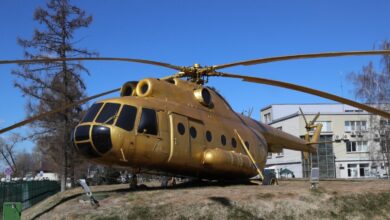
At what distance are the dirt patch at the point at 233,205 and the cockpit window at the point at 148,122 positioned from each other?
1.73 metres

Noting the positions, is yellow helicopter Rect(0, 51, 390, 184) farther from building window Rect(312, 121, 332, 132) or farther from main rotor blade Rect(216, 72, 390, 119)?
building window Rect(312, 121, 332, 132)

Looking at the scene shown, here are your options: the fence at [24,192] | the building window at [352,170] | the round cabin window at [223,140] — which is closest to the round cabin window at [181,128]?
the round cabin window at [223,140]

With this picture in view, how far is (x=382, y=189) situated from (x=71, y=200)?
8.95 m

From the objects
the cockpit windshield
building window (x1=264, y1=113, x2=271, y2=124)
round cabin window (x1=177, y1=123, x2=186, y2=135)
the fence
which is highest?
building window (x1=264, y1=113, x2=271, y2=124)

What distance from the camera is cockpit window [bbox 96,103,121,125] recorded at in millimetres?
12258

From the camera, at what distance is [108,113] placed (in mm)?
12492

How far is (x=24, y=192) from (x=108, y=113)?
13.5 meters

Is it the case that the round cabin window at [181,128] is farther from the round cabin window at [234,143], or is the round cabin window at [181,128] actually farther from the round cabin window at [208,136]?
the round cabin window at [234,143]

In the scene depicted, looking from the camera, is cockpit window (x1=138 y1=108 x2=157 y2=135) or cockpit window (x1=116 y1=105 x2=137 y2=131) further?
cockpit window (x1=138 y1=108 x2=157 y2=135)

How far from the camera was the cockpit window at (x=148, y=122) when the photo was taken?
1273 centimetres

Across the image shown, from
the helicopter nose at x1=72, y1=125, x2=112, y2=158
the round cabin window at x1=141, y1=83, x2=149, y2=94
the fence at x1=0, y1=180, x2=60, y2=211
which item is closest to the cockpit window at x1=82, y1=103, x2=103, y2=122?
the helicopter nose at x1=72, y1=125, x2=112, y2=158

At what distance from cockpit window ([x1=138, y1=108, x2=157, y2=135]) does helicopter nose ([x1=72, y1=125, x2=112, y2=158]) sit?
106 cm

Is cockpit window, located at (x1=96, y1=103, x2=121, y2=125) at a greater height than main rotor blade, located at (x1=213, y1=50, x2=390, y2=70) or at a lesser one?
lesser

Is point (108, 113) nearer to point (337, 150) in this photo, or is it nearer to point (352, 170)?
point (337, 150)
